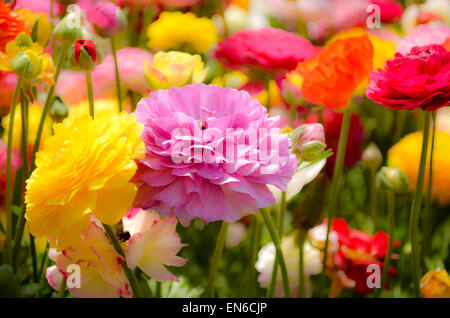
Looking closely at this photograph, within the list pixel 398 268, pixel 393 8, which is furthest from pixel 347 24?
pixel 398 268

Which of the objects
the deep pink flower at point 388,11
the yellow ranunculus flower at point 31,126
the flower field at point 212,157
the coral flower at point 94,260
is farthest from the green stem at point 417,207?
the deep pink flower at point 388,11

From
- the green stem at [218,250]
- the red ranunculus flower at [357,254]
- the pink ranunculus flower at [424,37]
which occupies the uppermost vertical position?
the pink ranunculus flower at [424,37]

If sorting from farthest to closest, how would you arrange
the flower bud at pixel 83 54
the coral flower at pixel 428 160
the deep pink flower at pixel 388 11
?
the deep pink flower at pixel 388 11 → the coral flower at pixel 428 160 → the flower bud at pixel 83 54

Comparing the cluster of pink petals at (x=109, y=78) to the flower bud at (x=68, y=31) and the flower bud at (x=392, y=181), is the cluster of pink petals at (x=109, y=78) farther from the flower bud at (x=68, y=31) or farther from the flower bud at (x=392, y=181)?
the flower bud at (x=392, y=181)

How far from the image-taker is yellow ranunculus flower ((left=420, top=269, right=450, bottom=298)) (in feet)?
1.57

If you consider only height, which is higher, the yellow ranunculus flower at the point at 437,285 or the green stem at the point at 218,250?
the green stem at the point at 218,250

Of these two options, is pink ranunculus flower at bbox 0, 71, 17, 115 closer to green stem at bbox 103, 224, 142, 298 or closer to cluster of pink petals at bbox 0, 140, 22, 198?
cluster of pink petals at bbox 0, 140, 22, 198

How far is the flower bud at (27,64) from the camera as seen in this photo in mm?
403

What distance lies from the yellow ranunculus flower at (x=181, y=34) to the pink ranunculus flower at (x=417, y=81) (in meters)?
0.35

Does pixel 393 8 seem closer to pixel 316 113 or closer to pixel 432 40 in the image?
pixel 316 113

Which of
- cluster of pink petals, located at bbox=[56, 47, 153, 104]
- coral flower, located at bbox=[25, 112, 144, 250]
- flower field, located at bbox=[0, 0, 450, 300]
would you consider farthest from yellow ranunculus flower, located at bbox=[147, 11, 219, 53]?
coral flower, located at bbox=[25, 112, 144, 250]

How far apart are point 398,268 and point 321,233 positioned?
0.12 metres

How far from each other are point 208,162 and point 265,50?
287 millimetres

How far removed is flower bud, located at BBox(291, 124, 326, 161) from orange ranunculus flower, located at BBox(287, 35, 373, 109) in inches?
4.3
